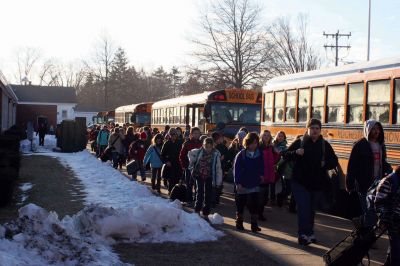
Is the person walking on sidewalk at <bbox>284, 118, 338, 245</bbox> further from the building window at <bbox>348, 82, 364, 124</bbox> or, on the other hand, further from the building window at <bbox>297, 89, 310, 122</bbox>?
the building window at <bbox>297, 89, 310, 122</bbox>

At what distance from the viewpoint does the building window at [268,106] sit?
1546 cm

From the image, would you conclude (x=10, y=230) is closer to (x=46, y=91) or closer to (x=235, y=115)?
(x=235, y=115)

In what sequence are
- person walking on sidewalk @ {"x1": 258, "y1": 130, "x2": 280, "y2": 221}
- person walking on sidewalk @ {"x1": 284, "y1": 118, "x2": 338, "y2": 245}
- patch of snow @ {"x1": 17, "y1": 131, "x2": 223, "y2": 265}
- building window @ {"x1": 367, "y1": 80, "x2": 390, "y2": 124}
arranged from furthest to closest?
person walking on sidewalk @ {"x1": 258, "y1": 130, "x2": 280, "y2": 221} → building window @ {"x1": 367, "y1": 80, "x2": 390, "y2": 124} → person walking on sidewalk @ {"x1": 284, "y1": 118, "x2": 338, "y2": 245} → patch of snow @ {"x1": 17, "y1": 131, "x2": 223, "y2": 265}

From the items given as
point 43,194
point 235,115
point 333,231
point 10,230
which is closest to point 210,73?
point 235,115

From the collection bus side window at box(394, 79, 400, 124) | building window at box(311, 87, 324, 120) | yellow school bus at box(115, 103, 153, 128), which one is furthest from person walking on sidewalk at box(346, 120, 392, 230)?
yellow school bus at box(115, 103, 153, 128)

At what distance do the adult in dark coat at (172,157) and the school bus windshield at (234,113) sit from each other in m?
7.25

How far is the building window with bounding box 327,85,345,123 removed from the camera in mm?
11852

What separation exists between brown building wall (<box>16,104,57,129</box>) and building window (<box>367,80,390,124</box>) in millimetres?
48487

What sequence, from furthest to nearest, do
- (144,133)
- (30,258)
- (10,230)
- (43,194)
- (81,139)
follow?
(81,139), (144,133), (43,194), (10,230), (30,258)

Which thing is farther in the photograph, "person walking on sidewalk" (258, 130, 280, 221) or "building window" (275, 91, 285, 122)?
"building window" (275, 91, 285, 122)

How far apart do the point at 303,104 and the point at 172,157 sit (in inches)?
127

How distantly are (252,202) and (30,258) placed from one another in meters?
4.13

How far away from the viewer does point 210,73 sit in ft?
161

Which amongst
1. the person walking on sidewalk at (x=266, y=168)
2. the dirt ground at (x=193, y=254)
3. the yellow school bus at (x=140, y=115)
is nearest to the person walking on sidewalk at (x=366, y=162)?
the dirt ground at (x=193, y=254)
